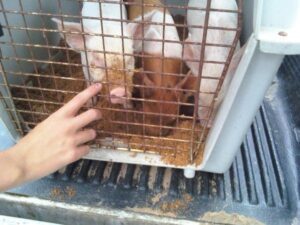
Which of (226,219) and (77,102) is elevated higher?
(77,102)

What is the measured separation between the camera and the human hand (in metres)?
0.68

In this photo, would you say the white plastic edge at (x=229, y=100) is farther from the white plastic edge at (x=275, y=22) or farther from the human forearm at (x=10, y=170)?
the human forearm at (x=10, y=170)

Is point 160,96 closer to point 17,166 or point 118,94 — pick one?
point 118,94

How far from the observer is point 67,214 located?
794mm

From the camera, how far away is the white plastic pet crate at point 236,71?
0.55 meters

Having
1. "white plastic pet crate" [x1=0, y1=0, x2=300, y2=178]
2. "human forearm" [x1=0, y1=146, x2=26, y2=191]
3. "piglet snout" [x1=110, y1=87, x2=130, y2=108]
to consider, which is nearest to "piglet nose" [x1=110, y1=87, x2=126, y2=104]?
"piglet snout" [x1=110, y1=87, x2=130, y2=108]

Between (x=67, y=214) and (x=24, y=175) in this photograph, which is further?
(x=67, y=214)

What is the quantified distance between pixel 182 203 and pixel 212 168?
96 mm

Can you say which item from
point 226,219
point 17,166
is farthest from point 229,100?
point 17,166

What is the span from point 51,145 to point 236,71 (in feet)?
1.14

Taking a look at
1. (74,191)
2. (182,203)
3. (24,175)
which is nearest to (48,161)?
(24,175)

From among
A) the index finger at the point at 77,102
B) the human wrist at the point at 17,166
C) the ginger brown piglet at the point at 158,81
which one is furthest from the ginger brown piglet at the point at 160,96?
the human wrist at the point at 17,166

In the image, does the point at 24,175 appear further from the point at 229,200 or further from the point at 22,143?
the point at 229,200

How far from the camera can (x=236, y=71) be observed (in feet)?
2.10
